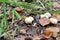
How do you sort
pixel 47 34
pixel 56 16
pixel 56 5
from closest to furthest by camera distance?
1. pixel 47 34
2. pixel 56 16
3. pixel 56 5

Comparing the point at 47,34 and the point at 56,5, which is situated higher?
the point at 56,5

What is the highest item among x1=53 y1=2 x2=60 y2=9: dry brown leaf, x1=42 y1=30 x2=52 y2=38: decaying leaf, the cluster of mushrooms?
x1=53 y1=2 x2=60 y2=9: dry brown leaf

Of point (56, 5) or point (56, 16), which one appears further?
point (56, 5)

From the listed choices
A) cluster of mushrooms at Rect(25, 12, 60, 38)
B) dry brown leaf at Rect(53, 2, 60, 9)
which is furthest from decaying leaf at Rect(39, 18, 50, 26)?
dry brown leaf at Rect(53, 2, 60, 9)

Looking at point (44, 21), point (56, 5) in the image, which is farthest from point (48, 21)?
point (56, 5)

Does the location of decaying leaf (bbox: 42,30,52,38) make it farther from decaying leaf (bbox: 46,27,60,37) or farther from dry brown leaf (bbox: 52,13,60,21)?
dry brown leaf (bbox: 52,13,60,21)

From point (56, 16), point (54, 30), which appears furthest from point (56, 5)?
point (54, 30)

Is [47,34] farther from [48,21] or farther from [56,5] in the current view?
[56,5]

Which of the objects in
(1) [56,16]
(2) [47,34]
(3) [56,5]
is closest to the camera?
(2) [47,34]

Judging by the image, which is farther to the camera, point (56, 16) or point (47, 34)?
point (56, 16)
